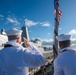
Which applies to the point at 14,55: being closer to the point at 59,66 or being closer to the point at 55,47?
the point at 59,66

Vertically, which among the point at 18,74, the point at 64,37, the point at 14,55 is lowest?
the point at 18,74

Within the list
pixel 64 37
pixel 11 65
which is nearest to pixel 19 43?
pixel 11 65

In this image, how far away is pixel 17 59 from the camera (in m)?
3.60

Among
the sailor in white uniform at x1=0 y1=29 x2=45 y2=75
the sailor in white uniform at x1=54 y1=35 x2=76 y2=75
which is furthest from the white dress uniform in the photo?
the sailor in white uniform at x1=54 y1=35 x2=76 y2=75

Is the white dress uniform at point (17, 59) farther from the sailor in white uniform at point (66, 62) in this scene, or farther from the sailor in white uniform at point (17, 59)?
the sailor in white uniform at point (66, 62)

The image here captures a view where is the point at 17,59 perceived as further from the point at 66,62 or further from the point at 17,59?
the point at 66,62

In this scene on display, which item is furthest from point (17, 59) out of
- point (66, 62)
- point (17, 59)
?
point (66, 62)

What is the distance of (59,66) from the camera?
3549 mm

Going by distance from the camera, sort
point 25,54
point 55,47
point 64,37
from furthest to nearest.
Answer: point 55,47
point 64,37
point 25,54

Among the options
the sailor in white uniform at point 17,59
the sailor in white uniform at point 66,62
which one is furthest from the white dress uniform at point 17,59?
the sailor in white uniform at point 66,62

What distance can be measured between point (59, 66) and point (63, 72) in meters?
0.14

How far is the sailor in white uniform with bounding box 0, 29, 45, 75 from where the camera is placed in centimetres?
353

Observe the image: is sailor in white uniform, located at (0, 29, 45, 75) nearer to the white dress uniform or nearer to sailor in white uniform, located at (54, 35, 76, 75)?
the white dress uniform

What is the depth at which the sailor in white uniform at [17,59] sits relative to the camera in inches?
139
